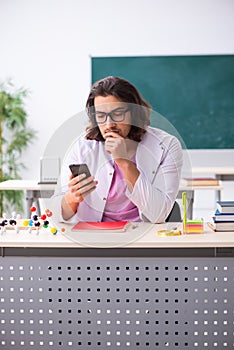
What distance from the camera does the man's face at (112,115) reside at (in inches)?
87.4

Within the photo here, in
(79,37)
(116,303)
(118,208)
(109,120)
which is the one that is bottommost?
(116,303)

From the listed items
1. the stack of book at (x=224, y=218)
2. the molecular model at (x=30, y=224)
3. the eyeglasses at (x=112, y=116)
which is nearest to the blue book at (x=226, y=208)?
the stack of book at (x=224, y=218)

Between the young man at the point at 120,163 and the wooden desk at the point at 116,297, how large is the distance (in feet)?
0.56

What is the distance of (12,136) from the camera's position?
20.5 ft

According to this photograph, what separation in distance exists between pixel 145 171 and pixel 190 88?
390 centimetres

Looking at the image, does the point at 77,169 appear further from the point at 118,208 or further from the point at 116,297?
the point at 116,297

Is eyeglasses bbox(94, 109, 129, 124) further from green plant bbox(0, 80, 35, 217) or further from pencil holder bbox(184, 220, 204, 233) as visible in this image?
green plant bbox(0, 80, 35, 217)

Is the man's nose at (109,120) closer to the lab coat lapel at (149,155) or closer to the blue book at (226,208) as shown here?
the lab coat lapel at (149,155)

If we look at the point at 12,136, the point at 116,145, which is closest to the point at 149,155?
the point at 116,145

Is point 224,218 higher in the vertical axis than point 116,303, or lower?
higher

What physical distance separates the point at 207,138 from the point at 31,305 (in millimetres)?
4054

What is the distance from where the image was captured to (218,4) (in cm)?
610

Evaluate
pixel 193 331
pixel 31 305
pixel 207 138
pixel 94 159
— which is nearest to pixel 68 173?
pixel 94 159

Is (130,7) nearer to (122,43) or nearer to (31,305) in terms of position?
(122,43)
